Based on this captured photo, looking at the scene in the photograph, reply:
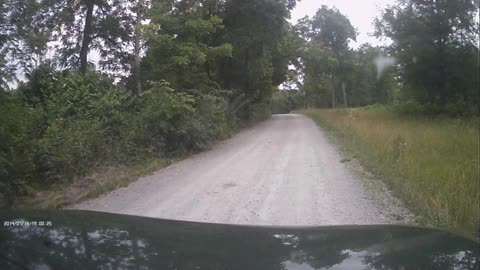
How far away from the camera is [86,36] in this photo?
18.5m

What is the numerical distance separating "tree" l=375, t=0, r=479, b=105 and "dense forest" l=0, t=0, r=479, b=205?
0.07 meters

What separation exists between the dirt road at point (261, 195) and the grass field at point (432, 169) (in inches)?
16.8

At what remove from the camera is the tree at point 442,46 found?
82.0 feet

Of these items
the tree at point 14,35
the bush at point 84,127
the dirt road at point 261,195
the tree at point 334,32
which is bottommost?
the dirt road at point 261,195

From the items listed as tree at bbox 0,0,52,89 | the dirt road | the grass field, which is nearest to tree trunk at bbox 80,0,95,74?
the dirt road

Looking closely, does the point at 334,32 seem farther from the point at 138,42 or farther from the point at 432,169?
the point at 432,169

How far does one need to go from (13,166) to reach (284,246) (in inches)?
276

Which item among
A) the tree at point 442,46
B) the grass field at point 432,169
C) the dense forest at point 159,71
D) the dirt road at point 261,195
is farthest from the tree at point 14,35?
the tree at point 442,46

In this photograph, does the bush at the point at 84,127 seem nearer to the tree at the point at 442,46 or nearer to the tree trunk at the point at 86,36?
the tree trunk at the point at 86,36

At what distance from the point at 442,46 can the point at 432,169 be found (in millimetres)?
19529

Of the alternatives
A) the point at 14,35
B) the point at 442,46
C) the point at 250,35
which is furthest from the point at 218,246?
the point at 442,46

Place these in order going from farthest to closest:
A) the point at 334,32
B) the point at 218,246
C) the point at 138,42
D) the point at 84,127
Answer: the point at 334,32 < the point at 138,42 < the point at 84,127 < the point at 218,246

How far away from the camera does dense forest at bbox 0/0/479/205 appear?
9227mm

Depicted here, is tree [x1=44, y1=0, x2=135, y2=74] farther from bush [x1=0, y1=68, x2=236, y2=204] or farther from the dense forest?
bush [x1=0, y1=68, x2=236, y2=204]
